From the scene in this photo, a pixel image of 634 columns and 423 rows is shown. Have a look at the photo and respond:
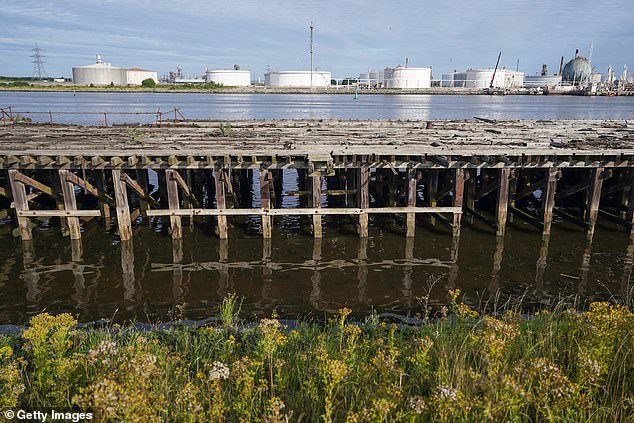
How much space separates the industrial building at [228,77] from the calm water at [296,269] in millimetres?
178623

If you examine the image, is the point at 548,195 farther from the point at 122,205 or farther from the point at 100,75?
the point at 100,75

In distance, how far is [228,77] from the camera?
610ft

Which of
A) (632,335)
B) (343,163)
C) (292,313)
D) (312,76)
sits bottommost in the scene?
(292,313)

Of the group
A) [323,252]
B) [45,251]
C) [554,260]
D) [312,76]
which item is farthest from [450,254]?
[312,76]

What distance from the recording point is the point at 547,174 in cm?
1531

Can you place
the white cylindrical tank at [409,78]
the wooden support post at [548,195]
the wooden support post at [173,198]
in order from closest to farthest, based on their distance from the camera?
1. the wooden support post at [173,198]
2. the wooden support post at [548,195]
3. the white cylindrical tank at [409,78]

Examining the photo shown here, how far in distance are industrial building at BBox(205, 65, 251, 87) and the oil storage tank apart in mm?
34420

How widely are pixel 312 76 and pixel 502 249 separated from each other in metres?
180

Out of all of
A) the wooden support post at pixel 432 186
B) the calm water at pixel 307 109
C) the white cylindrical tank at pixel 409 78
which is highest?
the white cylindrical tank at pixel 409 78

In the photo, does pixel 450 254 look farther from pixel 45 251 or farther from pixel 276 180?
pixel 45 251

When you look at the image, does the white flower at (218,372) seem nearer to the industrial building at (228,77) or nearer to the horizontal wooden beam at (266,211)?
the horizontal wooden beam at (266,211)

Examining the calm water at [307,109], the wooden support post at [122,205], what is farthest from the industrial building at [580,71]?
the wooden support post at [122,205]

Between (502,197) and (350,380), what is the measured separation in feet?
39.7

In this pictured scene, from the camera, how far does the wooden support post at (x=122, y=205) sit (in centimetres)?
1431
